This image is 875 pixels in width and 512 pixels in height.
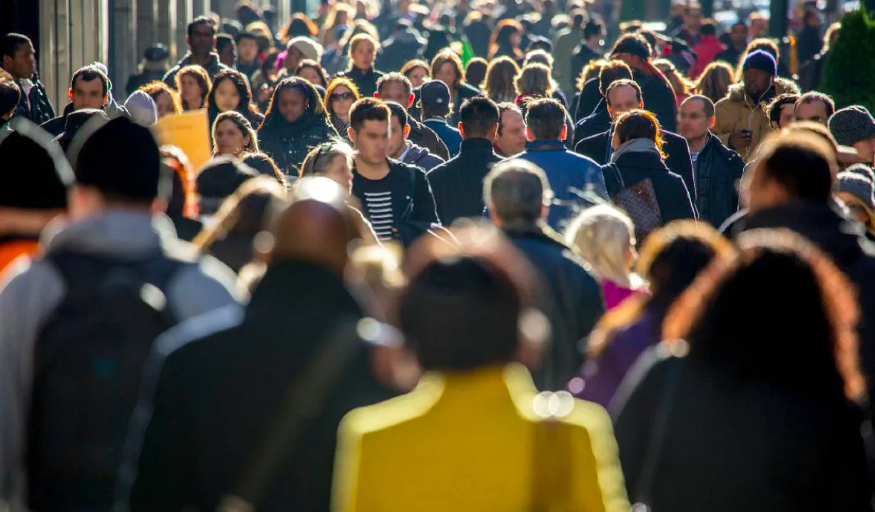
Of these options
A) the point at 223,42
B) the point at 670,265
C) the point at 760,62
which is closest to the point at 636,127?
the point at 760,62

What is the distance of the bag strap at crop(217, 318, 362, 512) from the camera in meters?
3.89

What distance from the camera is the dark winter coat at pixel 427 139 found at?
11758 millimetres

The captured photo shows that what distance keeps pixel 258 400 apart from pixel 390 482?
2.53 ft

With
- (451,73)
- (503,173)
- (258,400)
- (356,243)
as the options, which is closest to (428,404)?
(258,400)

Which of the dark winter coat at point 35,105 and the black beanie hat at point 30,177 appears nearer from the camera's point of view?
the black beanie hat at point 30,177

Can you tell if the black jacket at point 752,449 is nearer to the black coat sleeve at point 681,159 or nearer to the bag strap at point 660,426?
the bag strap at point 660,426

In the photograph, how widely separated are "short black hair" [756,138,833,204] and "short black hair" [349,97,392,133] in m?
3.92

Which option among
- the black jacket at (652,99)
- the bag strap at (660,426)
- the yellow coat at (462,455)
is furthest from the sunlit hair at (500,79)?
the yellow coat at (462,455)

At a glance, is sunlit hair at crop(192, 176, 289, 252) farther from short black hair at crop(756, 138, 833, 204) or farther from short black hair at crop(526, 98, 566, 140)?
short black hair at crop(526, 98, 566, 140)

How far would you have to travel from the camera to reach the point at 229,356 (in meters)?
3.90

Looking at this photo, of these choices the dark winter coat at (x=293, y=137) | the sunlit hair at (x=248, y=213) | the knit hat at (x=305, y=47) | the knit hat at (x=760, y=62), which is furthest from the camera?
the knit hat at (x=305, y=47)

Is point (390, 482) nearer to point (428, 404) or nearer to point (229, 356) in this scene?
point (428, 404)

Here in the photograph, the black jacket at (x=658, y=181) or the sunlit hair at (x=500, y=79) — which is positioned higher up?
the black jacket at (x=658, y=181)

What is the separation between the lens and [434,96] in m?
12.1
